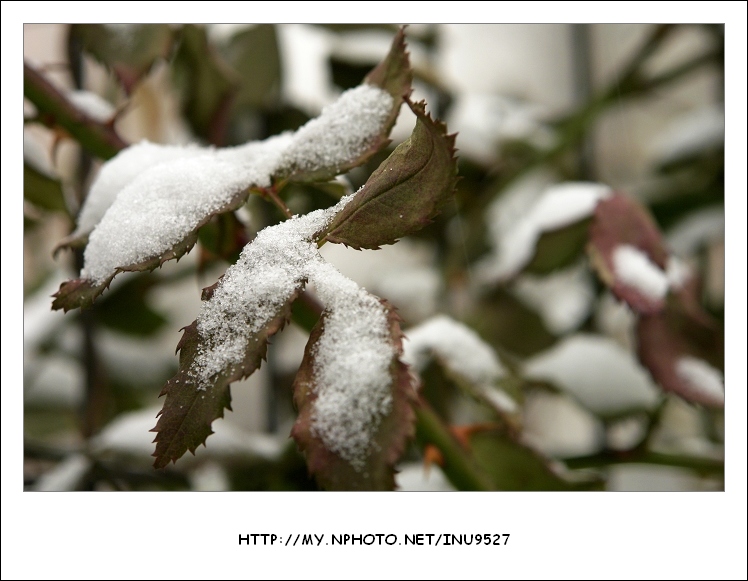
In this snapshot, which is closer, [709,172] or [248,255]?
[248,255]

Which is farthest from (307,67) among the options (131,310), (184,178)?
(184,178)

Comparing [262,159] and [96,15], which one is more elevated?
[96,15]

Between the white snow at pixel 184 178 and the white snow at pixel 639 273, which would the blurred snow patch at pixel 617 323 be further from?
the white snow at pixel 184 178

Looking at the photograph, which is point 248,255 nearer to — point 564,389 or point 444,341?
point 444,341

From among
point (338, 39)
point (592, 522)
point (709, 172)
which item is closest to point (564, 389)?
point (592, 522)

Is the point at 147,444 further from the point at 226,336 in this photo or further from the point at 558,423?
the point at 558,423

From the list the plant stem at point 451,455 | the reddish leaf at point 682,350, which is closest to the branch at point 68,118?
the plant stem at point 451,455
